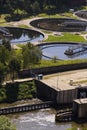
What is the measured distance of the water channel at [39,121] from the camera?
59572 millimetres

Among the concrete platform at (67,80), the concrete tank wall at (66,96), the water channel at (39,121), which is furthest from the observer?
the concrete platform at (67,80)

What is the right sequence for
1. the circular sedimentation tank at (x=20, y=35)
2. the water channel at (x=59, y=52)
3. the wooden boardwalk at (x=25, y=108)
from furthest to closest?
1. the circular sedimentation tank at (x=20, y=35)
2. the water channel at (x=59, y=52)
3. the wooden boardwalk at (x=25, y=108)

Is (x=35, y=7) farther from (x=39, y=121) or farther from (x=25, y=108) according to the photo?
(x=39, y=121)

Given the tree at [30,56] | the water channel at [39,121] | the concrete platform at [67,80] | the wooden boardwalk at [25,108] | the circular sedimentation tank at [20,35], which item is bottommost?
the water channel at [39,121]

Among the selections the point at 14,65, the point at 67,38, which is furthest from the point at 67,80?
the point at 67,38

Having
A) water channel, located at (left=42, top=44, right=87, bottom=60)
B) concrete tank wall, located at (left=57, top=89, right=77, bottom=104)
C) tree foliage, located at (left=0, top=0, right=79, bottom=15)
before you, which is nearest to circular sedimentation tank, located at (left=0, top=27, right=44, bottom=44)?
water channel, located at (left=42, top=44, right=87, bottom=60)

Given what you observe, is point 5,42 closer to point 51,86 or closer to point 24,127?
point 51,86

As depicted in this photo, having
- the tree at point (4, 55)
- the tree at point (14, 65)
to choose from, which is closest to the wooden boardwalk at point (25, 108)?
the tree at point (14, 65)

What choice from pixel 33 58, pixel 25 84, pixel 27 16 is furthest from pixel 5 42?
pixel 27 16

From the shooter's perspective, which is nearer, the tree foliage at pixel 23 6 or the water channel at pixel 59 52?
the water channel at pixel 59 52

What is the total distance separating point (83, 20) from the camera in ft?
389

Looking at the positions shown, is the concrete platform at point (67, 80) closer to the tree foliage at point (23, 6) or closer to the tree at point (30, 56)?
the tree at point (30, 56)

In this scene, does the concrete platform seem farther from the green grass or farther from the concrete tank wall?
the green grass

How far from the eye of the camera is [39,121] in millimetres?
61062
